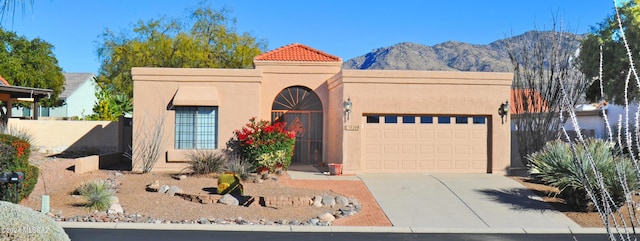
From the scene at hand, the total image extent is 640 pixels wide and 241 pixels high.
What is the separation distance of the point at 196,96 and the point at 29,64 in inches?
1006

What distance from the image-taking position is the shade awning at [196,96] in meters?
21.2

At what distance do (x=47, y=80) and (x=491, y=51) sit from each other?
104485 mm

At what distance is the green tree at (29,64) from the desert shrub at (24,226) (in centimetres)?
3811

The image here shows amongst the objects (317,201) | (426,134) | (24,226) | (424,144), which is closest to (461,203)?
(317,201)

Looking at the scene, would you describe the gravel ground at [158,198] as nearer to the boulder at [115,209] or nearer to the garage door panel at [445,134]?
the boulder at [115,209]

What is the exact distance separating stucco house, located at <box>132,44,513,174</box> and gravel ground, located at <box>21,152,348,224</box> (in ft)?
8.37

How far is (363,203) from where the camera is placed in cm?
1609

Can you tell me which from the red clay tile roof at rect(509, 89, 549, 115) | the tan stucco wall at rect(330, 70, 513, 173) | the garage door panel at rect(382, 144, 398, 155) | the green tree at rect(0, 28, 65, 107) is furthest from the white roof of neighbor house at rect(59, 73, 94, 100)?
the red clay tile roof at rect(509, 89, 549, 115)

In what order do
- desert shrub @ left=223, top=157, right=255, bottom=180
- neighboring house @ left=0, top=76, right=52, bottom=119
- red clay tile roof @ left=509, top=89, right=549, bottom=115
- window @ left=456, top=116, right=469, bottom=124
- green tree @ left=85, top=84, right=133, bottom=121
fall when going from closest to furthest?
1. desert shrub @ left=223, top=157, right=255, bottom=180
2. window @ left=456, top=116, right=469, bottom=124
3. red clay tile roof @ left=509, top=89, right=549, bottom=115
4. neighboring house @ left=0, top=76, right=52, bottom=119
5. green tree @ left=85, top=84, right=133, bottom=121

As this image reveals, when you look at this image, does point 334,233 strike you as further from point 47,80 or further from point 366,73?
point 47,80

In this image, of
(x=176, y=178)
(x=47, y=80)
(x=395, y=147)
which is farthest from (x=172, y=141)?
(x=47, y=80)

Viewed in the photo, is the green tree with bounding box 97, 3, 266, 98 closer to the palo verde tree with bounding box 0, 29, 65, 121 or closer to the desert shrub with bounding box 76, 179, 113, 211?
the palo verde tree with bounding box 0, 29, 65, 121

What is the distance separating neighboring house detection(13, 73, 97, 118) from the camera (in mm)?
50656

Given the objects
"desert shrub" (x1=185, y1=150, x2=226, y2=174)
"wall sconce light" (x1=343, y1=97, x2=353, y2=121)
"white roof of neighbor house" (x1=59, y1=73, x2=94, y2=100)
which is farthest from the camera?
"white roof of neighbor house" (x1=59, y1=73, x2=94, y2=100)
